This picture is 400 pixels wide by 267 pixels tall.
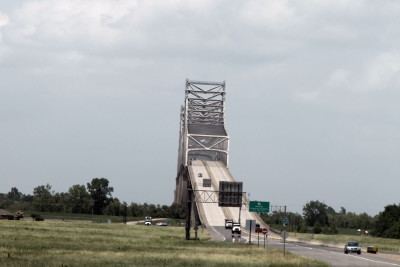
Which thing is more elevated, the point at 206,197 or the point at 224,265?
the point at 206,197

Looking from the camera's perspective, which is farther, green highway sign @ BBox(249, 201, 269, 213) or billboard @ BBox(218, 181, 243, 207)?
green highway sign @ BBox(249, 201, 269, 213)

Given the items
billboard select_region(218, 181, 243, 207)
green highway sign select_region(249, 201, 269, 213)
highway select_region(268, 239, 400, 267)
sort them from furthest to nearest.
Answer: green highway sign select_region(249, 201, 269, 213) → billboard select_region(218, 181, 243, 207) → highway select_region(268, 239, 400, 267)

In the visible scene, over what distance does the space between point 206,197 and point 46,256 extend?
143701 mm

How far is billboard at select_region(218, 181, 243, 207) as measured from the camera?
359 feet

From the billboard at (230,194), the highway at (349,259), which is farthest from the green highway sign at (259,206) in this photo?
the highway at (349,259)

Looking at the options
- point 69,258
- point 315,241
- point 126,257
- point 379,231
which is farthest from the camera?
point 379,231

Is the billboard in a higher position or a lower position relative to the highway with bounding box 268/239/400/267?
higher

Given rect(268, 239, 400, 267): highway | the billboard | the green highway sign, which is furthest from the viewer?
the green highway sign

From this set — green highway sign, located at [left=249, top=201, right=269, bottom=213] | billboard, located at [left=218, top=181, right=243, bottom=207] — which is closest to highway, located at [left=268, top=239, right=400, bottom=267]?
billboard, located at [left=218, top=181, right=243, bottom=207]

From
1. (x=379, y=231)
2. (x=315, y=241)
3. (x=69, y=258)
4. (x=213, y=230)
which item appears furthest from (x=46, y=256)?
(x=379, y=231)

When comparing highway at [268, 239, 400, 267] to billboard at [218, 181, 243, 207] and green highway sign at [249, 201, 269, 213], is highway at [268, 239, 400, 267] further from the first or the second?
green highway sign at [249, 201, 269, 213]

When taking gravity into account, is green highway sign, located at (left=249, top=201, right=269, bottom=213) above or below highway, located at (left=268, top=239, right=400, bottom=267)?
above

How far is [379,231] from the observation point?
185125 mm

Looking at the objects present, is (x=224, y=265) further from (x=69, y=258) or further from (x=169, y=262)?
(x=69, y=258)
